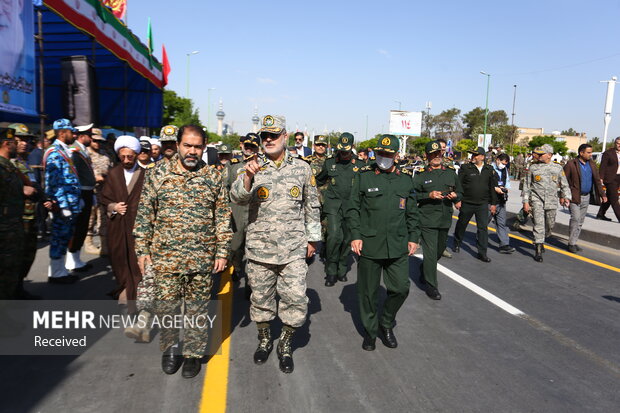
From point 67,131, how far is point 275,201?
3651 millimetres

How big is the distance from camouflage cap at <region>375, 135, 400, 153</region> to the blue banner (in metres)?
5.68

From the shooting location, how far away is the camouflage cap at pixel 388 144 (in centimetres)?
396

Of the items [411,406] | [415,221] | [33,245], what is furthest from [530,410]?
[33,245]

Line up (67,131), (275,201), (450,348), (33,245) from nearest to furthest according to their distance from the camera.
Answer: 1. (275,201)
2. (450,348)
3. (33,245)
4. (67,131)

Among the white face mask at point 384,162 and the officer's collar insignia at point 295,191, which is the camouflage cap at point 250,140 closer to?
the white face mask at point 384,162

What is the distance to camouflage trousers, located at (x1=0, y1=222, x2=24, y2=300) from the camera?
4008 millimetres

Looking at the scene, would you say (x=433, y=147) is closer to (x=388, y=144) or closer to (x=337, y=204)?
(x=337, y=204)

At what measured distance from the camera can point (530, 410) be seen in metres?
3.02

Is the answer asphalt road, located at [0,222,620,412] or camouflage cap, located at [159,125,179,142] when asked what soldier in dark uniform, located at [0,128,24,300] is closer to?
asphalt road, located at [0,222,620,412]

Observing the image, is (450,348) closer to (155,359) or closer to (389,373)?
(389,373)

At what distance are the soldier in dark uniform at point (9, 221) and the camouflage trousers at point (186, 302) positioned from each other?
72.6 inches

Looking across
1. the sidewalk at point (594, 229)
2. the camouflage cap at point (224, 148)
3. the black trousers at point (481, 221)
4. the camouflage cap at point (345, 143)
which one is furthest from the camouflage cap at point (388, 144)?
the sidewalk at point (594, 229)

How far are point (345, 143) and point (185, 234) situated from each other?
153 inches

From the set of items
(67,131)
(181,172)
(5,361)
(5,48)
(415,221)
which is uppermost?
(5,48)
